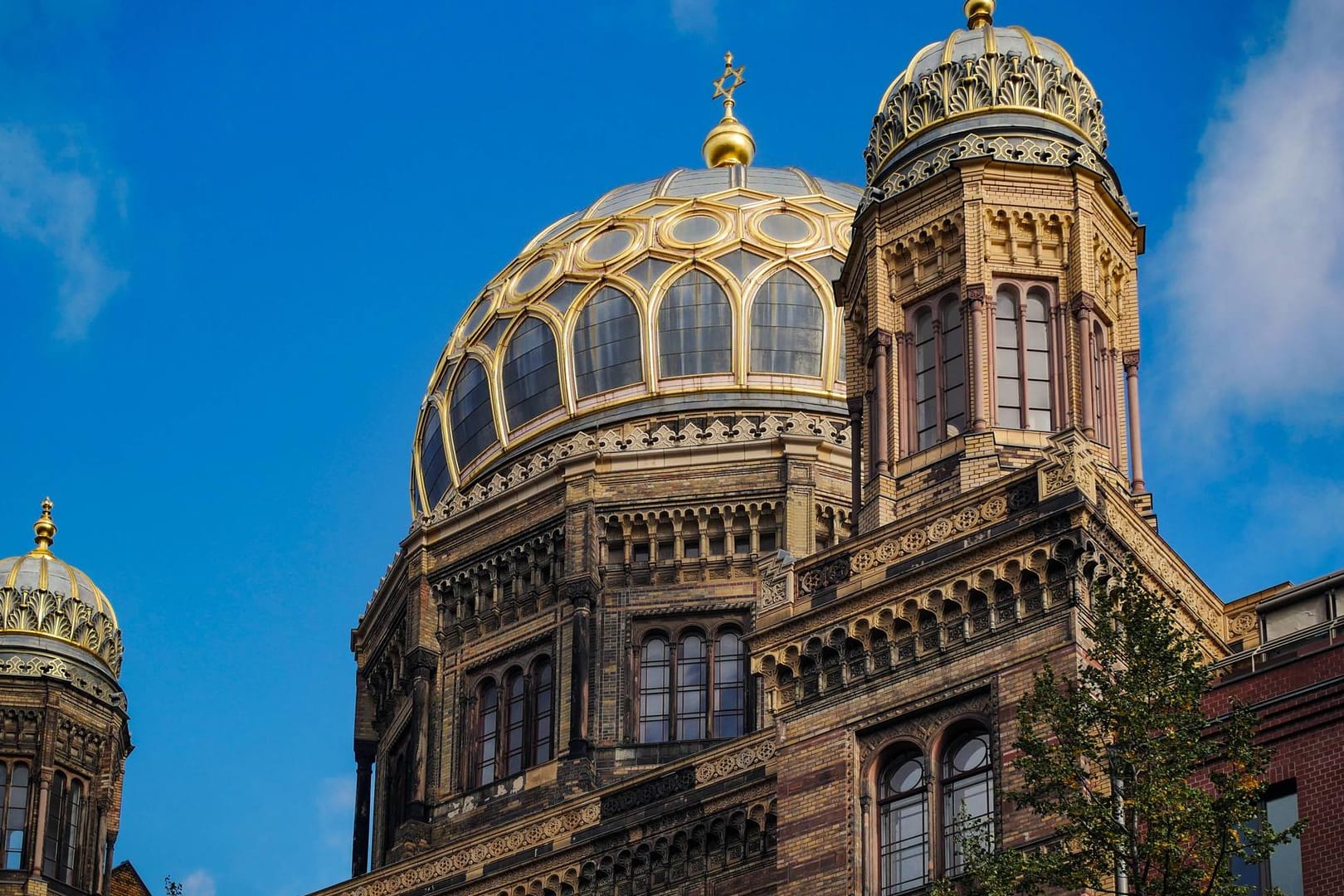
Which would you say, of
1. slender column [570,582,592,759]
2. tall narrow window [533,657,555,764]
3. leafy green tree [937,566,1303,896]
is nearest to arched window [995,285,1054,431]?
leafy green tree [937,566,1303,896]

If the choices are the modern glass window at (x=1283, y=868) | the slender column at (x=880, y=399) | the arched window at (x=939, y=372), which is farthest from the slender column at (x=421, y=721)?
the modern glass window at (x=1283, y=868)

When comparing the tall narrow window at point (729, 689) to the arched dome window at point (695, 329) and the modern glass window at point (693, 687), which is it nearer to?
the modern glass window at point (693, 687)

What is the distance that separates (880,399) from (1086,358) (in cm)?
308

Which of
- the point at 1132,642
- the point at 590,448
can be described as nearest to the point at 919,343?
the point at 1132,642

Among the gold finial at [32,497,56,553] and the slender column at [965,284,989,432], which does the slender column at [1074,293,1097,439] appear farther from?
the gold finial at [32,497,56,553]

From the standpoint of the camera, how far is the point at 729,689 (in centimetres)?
5603

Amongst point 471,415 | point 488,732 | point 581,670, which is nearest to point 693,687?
point 581,670

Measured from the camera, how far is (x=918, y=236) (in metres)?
45.0

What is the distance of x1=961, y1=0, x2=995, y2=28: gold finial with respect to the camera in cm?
4806

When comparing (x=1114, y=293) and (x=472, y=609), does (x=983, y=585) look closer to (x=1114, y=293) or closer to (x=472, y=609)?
(x=1114, y=293)

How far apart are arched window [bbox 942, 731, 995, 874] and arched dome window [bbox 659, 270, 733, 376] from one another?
21.7 metres

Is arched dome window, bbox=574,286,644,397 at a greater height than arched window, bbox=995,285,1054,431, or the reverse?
arched dome window, bbox=574,286,644,397

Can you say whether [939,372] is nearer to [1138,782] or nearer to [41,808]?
[1138,782]

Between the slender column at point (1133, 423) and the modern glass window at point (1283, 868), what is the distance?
8237mm
